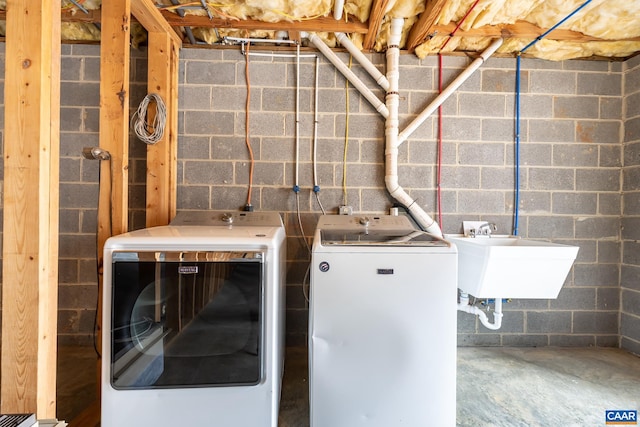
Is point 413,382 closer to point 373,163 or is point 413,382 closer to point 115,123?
point 373,163

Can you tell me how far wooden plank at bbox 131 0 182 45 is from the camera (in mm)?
1563

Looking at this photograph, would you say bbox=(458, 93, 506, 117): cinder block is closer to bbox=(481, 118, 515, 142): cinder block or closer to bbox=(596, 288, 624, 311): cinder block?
bbox=(481, 118, 515, 142): cinder block

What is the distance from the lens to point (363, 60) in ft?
6.52

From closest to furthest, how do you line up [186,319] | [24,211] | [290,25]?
1. [24,211]
2. [186,319]
3. [290,25]

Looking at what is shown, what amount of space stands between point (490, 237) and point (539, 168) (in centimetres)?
62

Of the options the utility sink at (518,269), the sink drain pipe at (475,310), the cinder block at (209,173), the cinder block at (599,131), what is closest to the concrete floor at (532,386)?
the sink drain pipe at (475,310)

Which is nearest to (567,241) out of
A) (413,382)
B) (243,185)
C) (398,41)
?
(413,382)

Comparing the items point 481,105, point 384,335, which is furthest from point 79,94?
point 481,105

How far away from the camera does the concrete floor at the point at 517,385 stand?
4.83ft

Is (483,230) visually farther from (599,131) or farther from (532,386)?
(599,131)

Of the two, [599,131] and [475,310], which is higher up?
[599,131]

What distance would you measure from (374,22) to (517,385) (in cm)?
232

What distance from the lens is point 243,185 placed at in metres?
2.05

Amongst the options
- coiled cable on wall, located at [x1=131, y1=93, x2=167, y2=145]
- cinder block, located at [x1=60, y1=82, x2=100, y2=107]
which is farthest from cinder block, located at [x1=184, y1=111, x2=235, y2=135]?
cinder block, located at [x1=60, y1=82, x2=100, y2=107]
